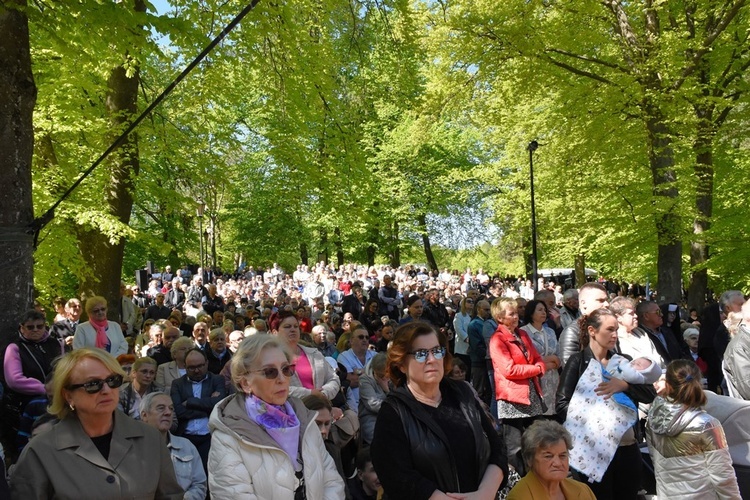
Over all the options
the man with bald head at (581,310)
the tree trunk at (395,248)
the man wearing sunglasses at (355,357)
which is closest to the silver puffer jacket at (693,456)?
the man with bald head at (581,310)

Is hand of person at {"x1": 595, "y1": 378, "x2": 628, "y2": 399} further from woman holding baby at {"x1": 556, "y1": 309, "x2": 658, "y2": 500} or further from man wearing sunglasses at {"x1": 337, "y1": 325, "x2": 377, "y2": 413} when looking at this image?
man wearing sunglasses at {"x1": 337, "y1": 325, "x2": 377, "y2": 413}

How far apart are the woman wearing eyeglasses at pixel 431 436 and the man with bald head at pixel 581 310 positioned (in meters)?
2.36

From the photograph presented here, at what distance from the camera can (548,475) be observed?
4.18 metres

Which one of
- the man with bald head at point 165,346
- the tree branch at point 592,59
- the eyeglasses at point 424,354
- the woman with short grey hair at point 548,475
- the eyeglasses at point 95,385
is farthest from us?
the tree branch at point 592,59

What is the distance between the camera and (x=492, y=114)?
19656 mm

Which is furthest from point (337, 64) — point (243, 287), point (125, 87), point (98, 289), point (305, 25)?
point (243, 287)

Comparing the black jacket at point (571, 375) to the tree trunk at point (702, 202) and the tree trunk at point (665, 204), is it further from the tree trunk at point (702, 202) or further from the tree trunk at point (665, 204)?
the tree trunk at point (702, 202)

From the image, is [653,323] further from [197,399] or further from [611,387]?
[197,399]

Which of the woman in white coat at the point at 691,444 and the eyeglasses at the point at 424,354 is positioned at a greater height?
the eyeglasses at the point at 424,354

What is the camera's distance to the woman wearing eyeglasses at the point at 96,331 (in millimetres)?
7852

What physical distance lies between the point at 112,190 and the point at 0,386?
7.43m

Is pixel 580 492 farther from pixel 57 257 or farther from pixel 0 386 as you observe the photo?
pixel 57 257

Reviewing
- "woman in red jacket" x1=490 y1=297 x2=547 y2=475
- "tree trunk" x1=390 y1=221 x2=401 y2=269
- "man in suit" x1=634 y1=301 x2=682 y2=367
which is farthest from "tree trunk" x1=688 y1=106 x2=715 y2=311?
"tree trunk" x1=390 y1=221 x2=401 y2=269

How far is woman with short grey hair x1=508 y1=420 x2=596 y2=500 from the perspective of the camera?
164 inches
